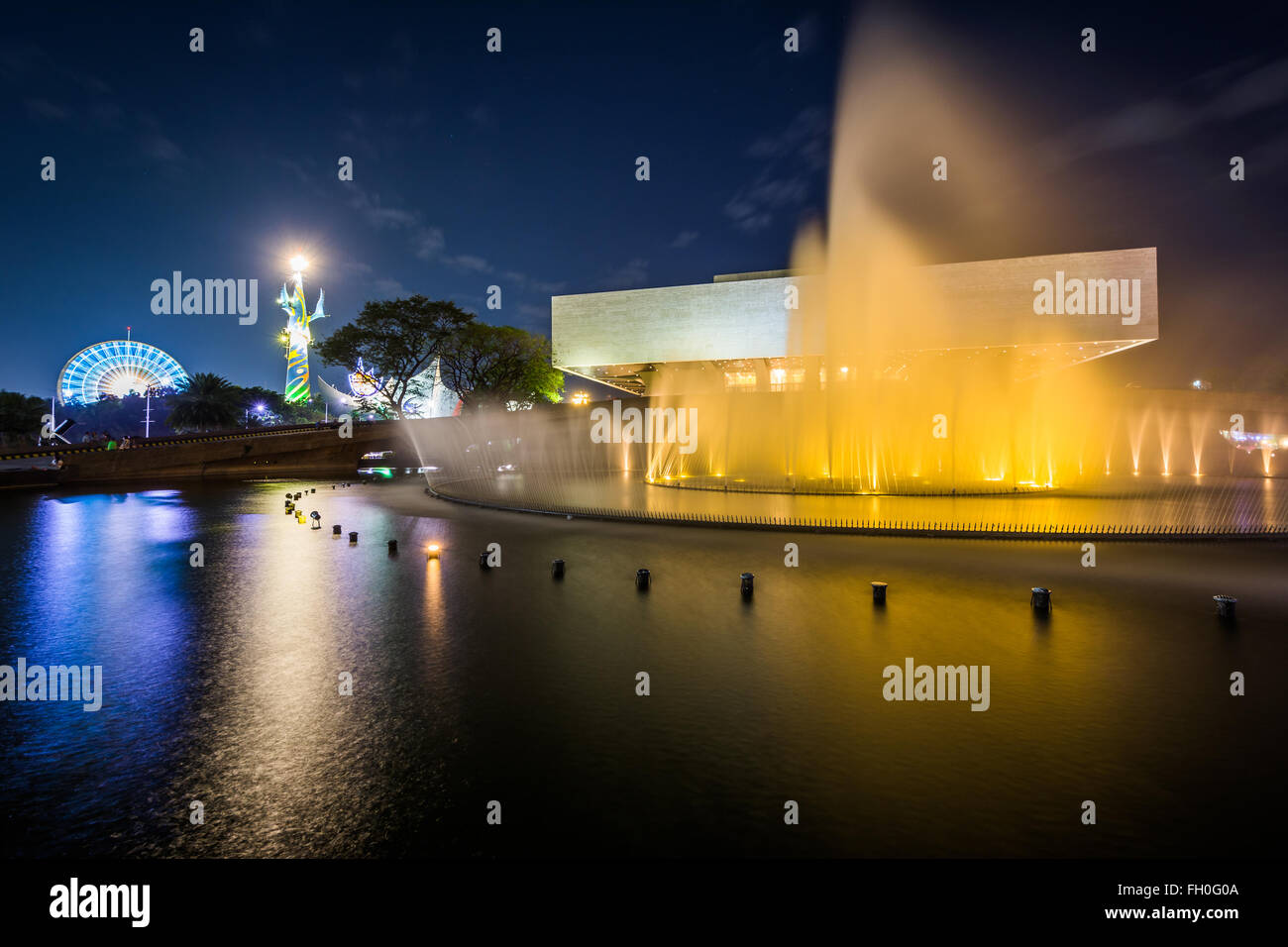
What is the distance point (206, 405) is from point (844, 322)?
5174 centimetres

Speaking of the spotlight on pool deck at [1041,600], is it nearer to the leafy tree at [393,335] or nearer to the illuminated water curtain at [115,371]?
the leafy tree at [393,335]

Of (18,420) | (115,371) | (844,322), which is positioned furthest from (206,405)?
(844,322)

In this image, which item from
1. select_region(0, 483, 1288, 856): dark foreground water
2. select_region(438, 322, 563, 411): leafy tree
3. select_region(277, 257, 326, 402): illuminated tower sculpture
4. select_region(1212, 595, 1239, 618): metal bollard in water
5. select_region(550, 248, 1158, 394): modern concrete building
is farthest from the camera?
select_region(277, 257, 326, 402): illuminated tower sculpture

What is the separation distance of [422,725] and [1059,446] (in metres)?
38.3

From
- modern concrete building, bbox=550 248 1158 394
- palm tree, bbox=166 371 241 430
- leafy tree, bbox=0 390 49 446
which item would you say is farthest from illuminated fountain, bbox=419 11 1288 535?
leafy tree, bbox=0 390 49 446

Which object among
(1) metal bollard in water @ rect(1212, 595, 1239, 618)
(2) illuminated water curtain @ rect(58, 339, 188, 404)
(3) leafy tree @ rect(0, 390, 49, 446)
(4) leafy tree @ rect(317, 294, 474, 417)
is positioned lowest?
(1) metal bollard in water @ rect(1212, 595, 1239, 618)

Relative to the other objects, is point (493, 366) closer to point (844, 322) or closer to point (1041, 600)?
point (844, 322)

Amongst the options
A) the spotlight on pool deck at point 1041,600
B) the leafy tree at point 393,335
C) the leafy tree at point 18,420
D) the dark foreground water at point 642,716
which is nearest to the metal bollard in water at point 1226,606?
the dark foreground water at point 642,716

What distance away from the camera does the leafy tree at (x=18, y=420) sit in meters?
52.5

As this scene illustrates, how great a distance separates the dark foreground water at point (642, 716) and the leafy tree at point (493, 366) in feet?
119

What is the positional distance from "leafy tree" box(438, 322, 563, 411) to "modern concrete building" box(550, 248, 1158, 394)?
9.41m

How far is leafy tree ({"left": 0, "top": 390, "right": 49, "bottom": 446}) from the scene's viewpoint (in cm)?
5253

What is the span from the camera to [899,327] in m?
34.2

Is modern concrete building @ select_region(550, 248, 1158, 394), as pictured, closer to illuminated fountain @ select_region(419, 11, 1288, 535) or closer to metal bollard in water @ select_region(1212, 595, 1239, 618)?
illuminated fountain @ select_region(419, 11, 1288, 535)
